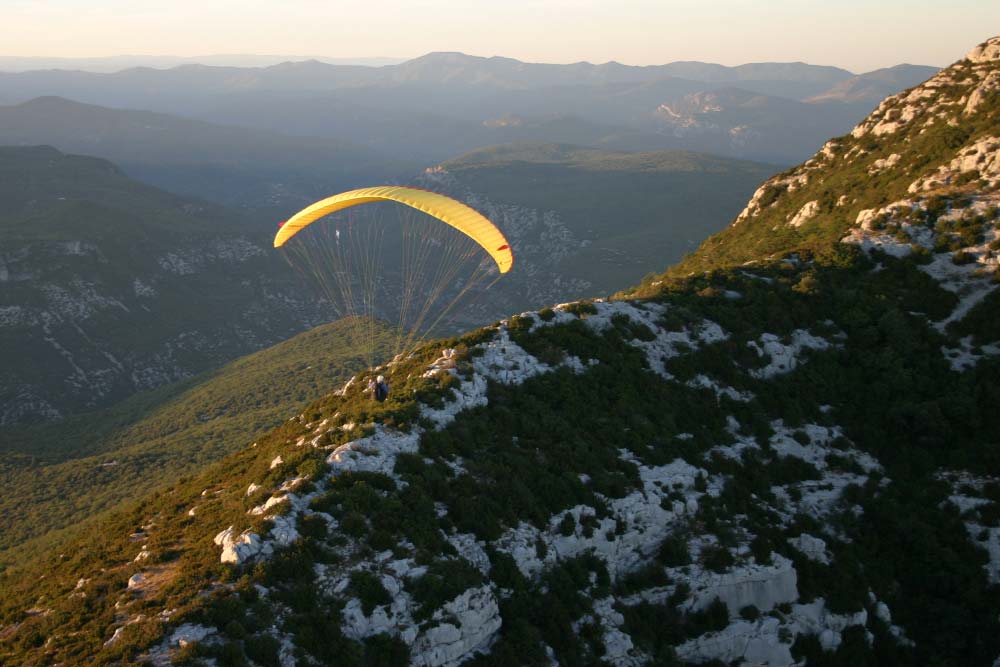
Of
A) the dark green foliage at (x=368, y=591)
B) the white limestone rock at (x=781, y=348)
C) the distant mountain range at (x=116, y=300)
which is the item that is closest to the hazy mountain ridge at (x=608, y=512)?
the dark green foliage at (x=368, y=591)

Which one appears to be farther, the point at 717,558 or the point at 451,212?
the point at 451,212

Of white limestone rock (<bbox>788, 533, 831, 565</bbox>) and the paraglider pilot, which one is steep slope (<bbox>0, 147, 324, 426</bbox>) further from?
white limestone rock (<bbox>788, 533, 831, 565</bbox>)

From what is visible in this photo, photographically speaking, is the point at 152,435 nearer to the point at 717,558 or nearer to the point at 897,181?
the point at 717,558

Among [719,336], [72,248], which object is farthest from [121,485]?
[72,248]

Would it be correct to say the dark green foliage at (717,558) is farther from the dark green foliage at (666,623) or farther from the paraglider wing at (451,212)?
the paraglider wing at (451,212)

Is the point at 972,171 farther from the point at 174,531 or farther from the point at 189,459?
the point at 189,459

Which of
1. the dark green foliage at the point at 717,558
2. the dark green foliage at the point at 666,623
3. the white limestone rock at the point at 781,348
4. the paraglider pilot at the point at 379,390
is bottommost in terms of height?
the dark green foliage at the point at 666,623

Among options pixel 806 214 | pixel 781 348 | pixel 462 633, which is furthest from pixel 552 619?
pixel 806 214
